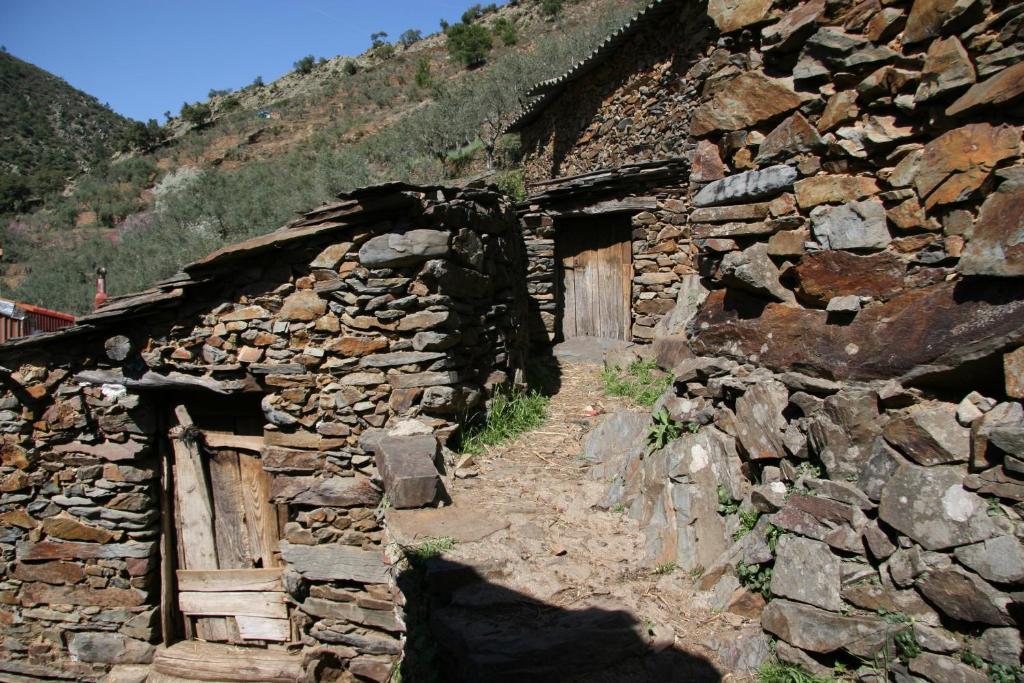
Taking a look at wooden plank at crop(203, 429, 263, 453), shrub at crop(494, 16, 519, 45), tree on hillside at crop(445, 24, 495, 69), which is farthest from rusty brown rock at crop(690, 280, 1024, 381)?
shrub at crop(494, 16, 519, 45)

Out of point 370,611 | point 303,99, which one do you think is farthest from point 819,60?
point 303,99

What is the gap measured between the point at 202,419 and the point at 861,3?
5.95 metres

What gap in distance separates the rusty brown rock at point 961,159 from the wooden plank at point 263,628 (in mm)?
5997

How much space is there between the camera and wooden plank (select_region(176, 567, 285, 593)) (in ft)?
18.8

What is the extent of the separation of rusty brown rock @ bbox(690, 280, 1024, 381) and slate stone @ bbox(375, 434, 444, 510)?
1.88m

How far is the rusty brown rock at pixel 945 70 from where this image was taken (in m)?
2.26

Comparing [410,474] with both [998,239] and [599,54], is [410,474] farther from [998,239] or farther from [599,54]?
[599,54]

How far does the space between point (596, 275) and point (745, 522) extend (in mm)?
6760

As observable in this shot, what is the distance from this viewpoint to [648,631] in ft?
8.42

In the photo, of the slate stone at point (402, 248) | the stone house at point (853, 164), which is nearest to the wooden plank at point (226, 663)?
the slate stone at point (402, 248)

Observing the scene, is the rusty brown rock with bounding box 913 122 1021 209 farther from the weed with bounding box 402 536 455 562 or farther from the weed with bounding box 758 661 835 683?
the weed with bounding box 402 536 455 562

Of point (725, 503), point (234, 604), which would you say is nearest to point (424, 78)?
point (234, 604)

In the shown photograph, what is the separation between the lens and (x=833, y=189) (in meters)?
2.69

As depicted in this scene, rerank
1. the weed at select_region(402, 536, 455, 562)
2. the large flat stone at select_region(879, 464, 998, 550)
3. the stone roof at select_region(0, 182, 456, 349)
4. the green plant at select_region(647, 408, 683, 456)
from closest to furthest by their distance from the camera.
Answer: the large flat stone at select_region(879, 464, 998, 550)
the weed at select_region(402, 536, 455, 562)
the green plant at select_region(647, 408, 683, 456)
the stone roof at select_region(0, 182, 456, 349)
